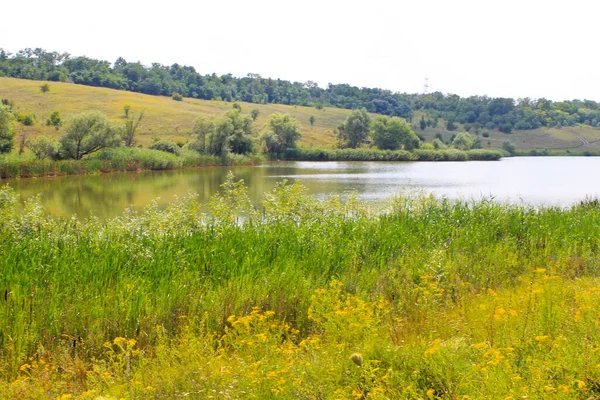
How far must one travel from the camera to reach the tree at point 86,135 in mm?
46531

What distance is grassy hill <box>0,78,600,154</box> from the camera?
74.9 metres

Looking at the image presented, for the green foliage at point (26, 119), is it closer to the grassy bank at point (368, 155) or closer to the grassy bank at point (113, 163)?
the grassy bank at point (113, 163)

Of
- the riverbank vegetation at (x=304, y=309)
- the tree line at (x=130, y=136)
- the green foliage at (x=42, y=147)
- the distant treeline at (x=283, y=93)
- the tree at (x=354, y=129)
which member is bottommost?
the riverbank vegetation at (x=304, y=309)

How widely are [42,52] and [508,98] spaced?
446ft

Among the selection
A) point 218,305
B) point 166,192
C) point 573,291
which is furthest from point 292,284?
point 166,192

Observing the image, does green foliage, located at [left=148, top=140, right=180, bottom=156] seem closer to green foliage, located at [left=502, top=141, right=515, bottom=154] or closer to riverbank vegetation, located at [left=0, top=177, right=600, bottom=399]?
riverbank vegetation, located at [left=0, top=177, right=600, bottom=399]

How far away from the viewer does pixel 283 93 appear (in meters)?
160

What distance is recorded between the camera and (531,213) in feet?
42.1

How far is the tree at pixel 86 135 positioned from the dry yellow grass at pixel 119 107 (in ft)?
48.3

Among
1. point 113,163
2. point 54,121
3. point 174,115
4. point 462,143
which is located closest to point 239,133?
point 113,163

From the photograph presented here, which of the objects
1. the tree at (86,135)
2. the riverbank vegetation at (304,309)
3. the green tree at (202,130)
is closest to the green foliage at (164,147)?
the green tree at (202,130)

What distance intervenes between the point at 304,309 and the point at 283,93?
514 ft

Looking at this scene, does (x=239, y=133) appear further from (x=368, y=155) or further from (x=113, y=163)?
(x=368, y=155)

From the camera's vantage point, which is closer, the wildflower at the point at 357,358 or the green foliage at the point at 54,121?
the wildflower at the point at 357,358
